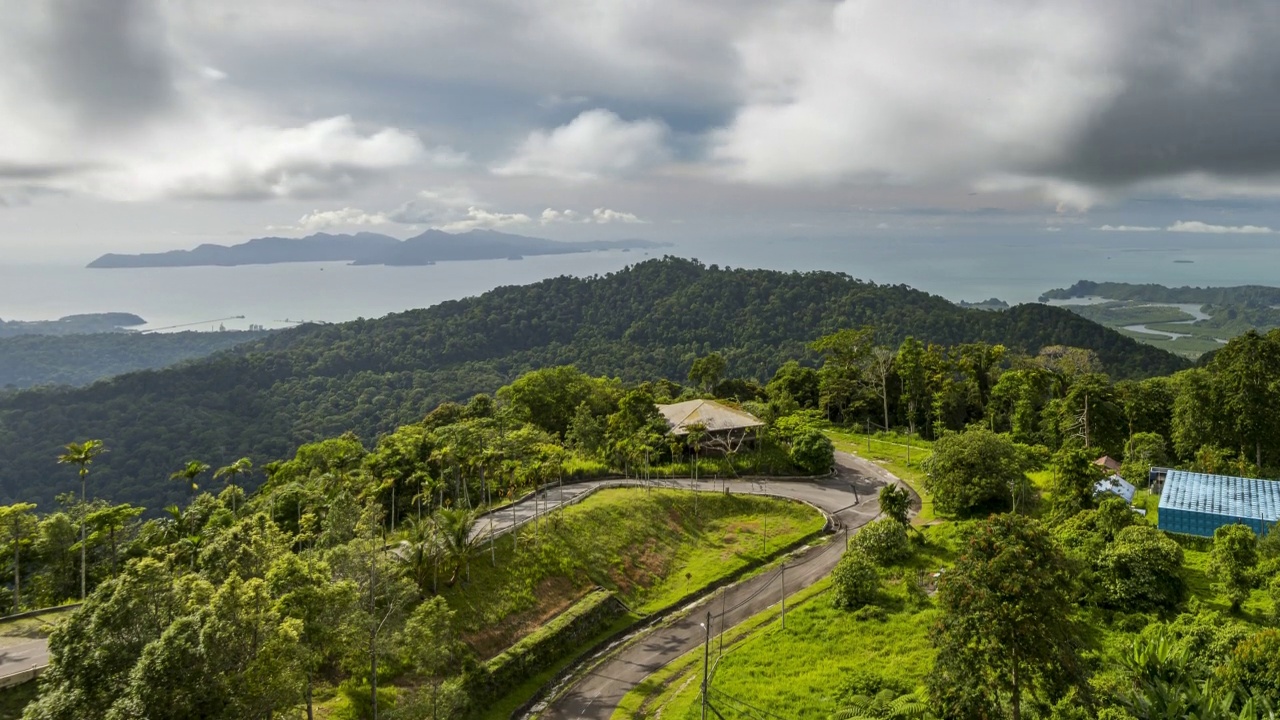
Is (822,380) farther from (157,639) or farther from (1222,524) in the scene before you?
(157,639)

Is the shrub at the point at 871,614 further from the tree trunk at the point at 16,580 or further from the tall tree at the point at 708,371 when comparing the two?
the tall tree at the point at 708,371

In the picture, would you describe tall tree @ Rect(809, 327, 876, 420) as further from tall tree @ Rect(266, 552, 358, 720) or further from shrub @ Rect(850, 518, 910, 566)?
tall tree @ Rect(266, 552, 358, 720)

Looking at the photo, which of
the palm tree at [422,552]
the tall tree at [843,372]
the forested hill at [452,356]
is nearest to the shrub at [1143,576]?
the palm tree at [422,552]

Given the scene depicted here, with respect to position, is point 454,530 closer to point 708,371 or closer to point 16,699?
point 16,699

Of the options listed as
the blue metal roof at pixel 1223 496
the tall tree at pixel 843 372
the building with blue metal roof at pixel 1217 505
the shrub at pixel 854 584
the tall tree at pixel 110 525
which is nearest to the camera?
the shrub at pixel 854 584

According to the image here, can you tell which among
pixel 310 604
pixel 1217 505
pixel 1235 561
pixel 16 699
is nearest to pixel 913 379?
pixel 1217 505

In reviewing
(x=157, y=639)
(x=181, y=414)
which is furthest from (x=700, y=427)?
(x=181, y=414)
